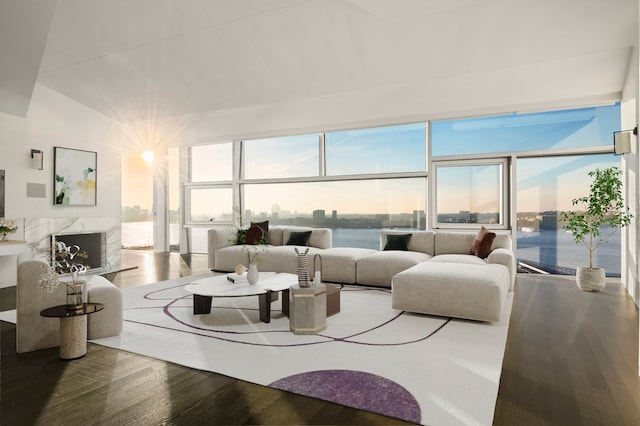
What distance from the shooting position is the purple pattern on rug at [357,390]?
2.05 meters

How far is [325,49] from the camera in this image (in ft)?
17.6

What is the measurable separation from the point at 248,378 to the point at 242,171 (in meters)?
6.87

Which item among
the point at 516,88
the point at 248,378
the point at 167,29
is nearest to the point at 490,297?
the point at 248,378

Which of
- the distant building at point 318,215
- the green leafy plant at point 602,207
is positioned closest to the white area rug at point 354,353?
the green leafy plant at point 602,207

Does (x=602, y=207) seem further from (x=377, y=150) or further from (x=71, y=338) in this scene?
(x=71, y=338)

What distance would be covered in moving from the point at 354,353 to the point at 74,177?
19.0 ft

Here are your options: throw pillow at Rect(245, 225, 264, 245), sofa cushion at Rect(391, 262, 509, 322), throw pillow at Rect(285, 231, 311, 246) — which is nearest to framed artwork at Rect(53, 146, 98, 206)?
throw pillow at Rect(245, 225, 264, 245)

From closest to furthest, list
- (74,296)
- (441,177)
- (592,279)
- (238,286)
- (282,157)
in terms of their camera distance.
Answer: (74,296) < (238,286) < (592,279) < (441,177) < (282,157)

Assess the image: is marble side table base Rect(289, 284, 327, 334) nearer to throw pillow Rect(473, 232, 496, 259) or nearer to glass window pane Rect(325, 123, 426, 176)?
throw pillow Rect(473, 232, 496, 259)

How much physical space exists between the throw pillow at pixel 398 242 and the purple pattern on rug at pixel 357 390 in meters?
3.53

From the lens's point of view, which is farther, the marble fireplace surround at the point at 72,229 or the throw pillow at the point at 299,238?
the throw pillow at the point at 299,238

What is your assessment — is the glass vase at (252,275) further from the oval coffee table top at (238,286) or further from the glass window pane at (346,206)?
the glass window pane at (346,206)

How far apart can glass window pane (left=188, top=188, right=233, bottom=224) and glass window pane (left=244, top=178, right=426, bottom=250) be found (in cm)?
53

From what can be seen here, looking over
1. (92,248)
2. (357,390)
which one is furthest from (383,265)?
(92,248)
